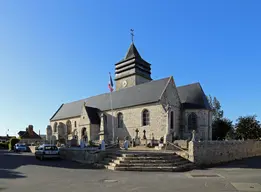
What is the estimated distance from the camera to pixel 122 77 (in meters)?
50.4

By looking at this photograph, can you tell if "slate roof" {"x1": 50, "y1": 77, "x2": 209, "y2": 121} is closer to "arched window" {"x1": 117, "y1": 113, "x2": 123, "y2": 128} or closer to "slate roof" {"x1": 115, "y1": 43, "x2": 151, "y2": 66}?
"arched window" {"x1": 117, "y1": 113, "x2": 123, "y2": 128}

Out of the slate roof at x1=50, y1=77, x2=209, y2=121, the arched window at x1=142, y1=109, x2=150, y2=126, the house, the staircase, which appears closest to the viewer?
the staircase

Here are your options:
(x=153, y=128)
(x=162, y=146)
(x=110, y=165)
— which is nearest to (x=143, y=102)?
(x=153, y=128)

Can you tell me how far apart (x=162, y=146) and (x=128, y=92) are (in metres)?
15.8

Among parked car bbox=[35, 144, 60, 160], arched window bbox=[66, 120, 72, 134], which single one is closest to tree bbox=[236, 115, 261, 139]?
parked car bbox=[35, 144, 60, 160]

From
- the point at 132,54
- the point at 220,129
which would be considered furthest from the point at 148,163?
the point at 132,54

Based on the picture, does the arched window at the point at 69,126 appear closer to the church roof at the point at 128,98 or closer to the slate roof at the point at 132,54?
the church roof at the point at 128,98

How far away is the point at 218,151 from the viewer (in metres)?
18.7

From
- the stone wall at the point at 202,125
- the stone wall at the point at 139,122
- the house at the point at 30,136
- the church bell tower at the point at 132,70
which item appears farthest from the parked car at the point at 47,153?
the house at the point at 30,136

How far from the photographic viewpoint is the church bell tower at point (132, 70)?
48.0 meters

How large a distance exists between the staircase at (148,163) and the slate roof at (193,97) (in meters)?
16.9

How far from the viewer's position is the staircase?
14250 millimetres

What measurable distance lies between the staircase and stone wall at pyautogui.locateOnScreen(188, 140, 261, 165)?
94cm

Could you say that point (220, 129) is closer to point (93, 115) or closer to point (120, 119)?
point (120, 119)
